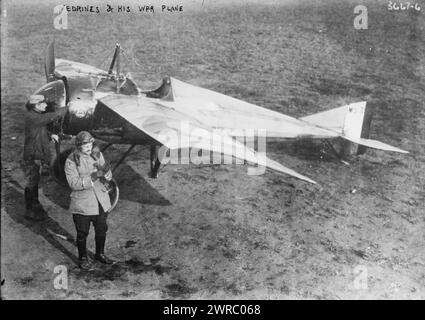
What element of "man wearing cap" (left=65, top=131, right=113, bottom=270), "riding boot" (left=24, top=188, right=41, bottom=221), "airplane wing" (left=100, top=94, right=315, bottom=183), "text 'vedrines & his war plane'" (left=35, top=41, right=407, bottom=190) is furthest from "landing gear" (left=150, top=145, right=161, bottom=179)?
"man wearing cap" (left=65, top=131, right=113, bottom=270)

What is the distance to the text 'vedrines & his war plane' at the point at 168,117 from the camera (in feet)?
23.0

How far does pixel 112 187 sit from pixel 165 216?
1.09 meters

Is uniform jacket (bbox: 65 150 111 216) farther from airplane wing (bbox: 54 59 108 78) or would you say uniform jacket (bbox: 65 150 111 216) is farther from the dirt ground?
airplane wing (bbox: 54 59 108 78)

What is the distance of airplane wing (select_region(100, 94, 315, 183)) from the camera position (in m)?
6.68

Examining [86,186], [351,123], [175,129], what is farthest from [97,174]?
[351,123]

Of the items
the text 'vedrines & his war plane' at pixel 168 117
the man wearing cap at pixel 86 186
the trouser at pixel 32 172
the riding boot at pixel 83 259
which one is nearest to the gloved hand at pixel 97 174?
the man wearing cap at pixel 86 186

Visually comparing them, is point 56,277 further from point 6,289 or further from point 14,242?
point 14,242

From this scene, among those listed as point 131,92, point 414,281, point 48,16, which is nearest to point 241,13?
point 48,16

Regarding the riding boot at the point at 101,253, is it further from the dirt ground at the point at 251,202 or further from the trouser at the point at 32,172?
the trouser at the point at 32,172

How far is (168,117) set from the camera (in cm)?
748

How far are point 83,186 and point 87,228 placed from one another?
661mm

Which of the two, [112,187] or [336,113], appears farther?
[336,113]

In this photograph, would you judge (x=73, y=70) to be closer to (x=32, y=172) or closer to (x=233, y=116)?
(x=32, y=172)

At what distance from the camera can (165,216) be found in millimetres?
8008
